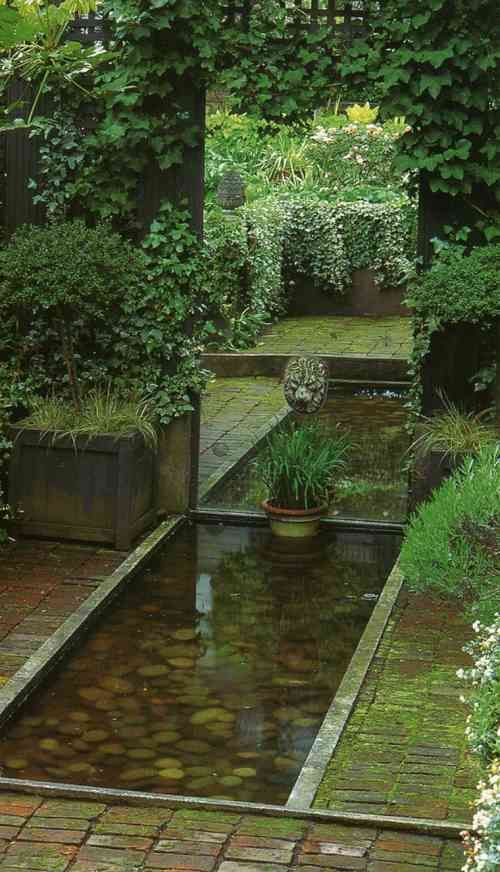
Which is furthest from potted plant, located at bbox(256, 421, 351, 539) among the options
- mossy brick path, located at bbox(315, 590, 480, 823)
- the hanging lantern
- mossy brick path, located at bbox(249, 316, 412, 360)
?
the hanging lantern

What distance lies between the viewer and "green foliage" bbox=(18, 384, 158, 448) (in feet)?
28.3

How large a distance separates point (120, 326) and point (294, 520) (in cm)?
167

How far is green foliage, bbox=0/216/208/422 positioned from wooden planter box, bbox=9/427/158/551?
50 centimetres

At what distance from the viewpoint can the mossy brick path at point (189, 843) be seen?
192 inches

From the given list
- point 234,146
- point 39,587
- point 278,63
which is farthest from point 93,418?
point 234,146

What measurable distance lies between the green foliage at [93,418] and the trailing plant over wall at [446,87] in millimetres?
2181

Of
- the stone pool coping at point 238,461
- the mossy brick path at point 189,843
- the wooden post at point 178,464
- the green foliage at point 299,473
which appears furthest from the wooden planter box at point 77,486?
the mossy brick path at point 189,843

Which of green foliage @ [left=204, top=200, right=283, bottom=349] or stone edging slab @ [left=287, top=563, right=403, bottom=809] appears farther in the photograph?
green foliage @ [left=204, top=200, right=283, bottom=349]

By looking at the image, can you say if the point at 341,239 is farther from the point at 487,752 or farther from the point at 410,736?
the point at 487,752

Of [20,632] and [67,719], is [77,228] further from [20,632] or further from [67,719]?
[67,719]

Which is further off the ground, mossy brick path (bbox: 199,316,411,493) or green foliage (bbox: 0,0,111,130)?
green foliage (bbox: 0,0,111,130)

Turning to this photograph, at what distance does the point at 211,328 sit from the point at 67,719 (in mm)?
3730

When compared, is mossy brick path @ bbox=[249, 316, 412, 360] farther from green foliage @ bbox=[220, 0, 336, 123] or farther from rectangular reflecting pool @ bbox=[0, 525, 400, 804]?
rectangular reflecting pool @ bbox=[0, 525, 400, 804]

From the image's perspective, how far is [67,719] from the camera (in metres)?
6.29
